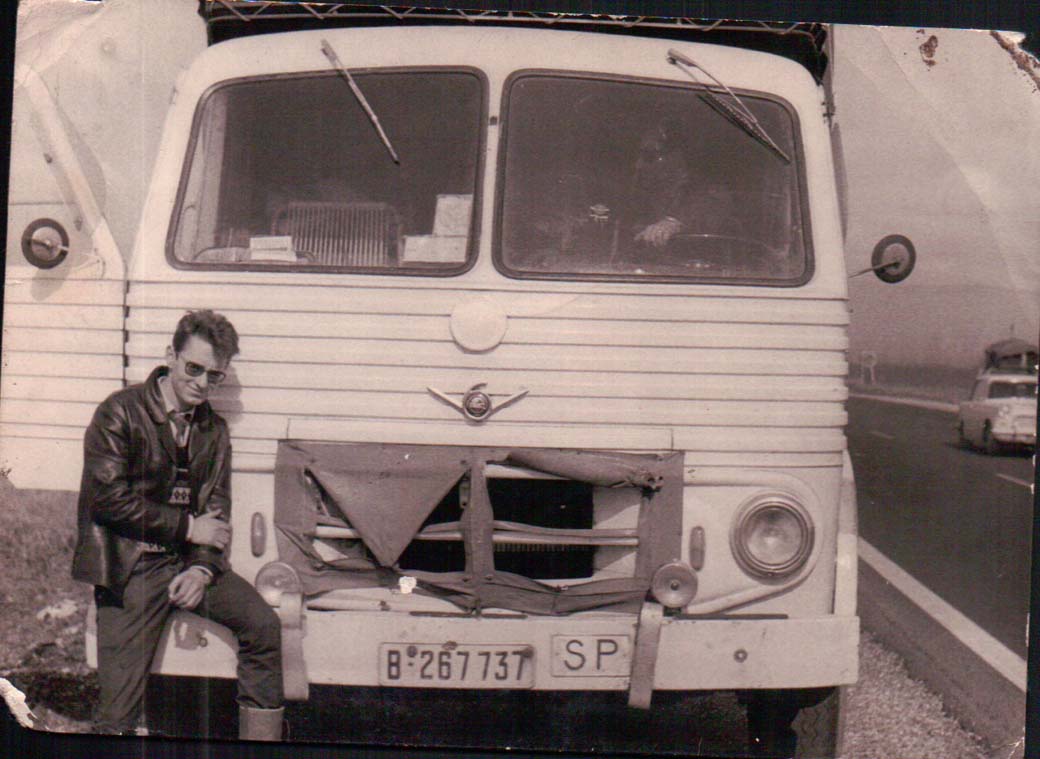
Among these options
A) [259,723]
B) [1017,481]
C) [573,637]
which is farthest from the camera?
[1017,481]

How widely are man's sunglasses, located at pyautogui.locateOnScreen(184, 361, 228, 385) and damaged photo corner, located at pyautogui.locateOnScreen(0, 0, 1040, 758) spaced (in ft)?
0.04

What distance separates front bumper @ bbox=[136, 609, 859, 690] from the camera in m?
2.82

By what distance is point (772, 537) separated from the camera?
2.93 metres

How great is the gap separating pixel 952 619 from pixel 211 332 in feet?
7.65

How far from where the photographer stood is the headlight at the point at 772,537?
291 cm

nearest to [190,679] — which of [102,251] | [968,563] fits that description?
[102,251]

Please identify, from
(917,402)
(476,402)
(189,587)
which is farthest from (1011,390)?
(189,587)

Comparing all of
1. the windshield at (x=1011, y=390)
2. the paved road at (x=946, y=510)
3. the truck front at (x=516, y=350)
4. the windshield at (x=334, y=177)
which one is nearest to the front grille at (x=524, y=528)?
the truck front at (x=516, y=350)

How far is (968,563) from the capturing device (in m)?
3.00

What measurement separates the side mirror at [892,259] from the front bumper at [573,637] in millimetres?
996

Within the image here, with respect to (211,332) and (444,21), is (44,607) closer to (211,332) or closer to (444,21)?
(211,332)

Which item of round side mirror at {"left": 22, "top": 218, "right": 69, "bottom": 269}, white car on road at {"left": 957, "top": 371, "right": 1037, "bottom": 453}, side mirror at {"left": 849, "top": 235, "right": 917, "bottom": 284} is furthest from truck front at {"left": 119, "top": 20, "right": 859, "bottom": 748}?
white car on road at {"left": 957, "top": 371, "right": 1037, "bottom": 453}

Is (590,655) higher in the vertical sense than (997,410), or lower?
lower

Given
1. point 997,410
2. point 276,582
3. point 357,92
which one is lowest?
point 276,582
